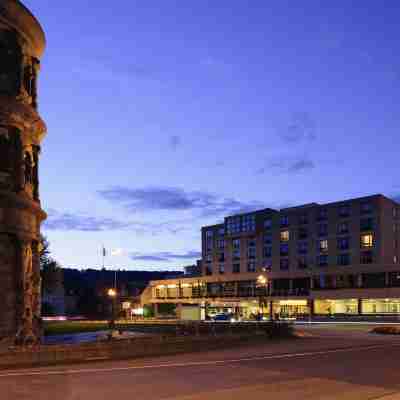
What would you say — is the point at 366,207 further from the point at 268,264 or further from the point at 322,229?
the point at 268,264

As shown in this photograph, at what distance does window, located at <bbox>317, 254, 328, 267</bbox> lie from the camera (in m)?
123

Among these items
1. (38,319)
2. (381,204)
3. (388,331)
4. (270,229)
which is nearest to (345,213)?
(381,204)

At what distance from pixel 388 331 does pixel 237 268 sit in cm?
9040

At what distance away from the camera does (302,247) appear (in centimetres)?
12712

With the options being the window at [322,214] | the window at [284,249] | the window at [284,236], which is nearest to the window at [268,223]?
the window at [284,236]

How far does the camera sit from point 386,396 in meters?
16.6

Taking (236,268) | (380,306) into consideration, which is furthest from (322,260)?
(236,268)

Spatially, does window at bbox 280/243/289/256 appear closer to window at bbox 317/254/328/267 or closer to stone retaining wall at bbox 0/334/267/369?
window at bbox 317/254/328/267

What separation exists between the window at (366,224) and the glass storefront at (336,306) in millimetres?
13410

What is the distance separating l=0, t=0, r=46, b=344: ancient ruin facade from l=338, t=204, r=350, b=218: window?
299ft

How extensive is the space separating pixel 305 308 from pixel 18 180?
9920cm

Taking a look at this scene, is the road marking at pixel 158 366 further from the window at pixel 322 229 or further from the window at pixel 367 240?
the window at pixel 322 229

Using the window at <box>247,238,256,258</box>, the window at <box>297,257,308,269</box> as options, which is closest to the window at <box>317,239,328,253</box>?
the window at <box>297,257,308,269</box>

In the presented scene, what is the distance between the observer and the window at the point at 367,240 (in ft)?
375
